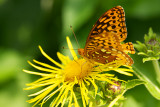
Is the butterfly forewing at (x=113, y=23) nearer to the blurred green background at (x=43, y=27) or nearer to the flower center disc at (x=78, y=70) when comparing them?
the flower center disc at (x=78, y=70)

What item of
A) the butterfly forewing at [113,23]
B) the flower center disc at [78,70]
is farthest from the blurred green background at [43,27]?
the butterfly forewing at [113,23]

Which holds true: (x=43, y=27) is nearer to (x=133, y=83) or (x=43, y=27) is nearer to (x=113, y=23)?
(x=113, y=23)

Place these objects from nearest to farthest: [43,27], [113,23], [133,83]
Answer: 1. [133,83]
2. [113,23]
3. [43,27]

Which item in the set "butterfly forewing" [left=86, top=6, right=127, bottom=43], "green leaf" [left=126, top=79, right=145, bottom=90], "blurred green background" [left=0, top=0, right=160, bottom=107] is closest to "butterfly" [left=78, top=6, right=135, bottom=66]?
"butterfly forewing" [left=86, top=6, right=127, bottom=43]

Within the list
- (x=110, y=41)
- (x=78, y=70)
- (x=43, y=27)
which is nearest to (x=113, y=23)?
(x=110, y=41)

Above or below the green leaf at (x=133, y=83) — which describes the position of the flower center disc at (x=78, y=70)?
above

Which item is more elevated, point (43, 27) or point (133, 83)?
point (43, 27)

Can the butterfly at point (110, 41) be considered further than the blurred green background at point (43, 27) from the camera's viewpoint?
No

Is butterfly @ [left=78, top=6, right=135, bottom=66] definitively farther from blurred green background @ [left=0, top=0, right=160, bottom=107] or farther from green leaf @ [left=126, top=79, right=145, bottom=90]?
blurred green background @ [left=0, top=0, right=160, bottom=107]
